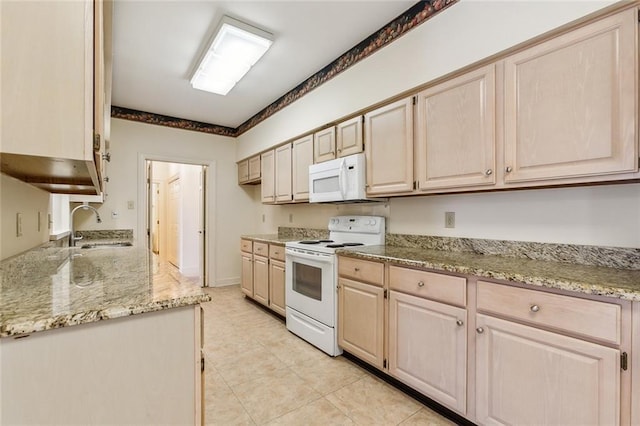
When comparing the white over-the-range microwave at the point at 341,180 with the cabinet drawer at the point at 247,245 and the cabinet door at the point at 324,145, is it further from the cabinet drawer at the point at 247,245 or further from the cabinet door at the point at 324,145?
the cabinet drawer at the point at 247,245

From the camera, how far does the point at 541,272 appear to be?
1349mm

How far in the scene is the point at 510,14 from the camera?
1565mm

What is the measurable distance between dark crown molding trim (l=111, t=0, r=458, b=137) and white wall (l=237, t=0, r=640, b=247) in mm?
68

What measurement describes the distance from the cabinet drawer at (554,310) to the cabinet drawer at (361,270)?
2.16 feet

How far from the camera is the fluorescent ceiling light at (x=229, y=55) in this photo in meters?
2.26

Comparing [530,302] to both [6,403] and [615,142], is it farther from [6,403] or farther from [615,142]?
[6,403]

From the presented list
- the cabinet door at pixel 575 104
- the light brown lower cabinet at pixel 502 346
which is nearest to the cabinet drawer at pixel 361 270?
the light brown lower cabinet at pixel 502 346

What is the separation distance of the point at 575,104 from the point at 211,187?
441 cm

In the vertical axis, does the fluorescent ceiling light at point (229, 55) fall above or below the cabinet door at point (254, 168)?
above

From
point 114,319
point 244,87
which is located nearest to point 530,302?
point 114,319

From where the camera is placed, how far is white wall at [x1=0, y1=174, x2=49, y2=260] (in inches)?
53.2

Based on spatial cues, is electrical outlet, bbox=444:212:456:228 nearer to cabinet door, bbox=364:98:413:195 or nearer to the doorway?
cabinet door, bbox=364:98:413:195

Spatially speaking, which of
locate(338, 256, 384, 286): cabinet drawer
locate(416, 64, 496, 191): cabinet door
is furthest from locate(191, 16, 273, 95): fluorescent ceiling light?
locate(338, 256, 384, 286): cabinet drawer

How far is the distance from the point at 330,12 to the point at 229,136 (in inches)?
124
